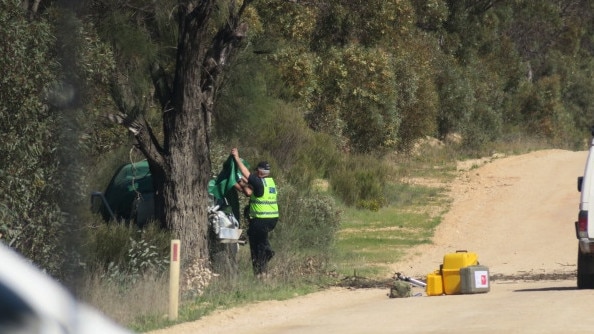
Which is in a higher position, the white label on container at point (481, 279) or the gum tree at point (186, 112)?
the gum tree at point (186, 112)

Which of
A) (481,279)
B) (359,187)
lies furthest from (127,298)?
(359,187)

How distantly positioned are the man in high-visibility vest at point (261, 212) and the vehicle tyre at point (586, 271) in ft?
14.2

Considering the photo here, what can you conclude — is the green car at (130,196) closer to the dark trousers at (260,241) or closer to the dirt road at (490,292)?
the dark trousers at (260,241)

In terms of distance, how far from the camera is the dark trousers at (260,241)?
657 inches

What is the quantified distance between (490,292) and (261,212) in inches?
134

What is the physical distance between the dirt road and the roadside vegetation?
64cm

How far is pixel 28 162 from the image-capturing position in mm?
12922

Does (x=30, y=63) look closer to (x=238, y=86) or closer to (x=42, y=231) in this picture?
(x=42, y=231)

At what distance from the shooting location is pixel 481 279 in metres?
15.4

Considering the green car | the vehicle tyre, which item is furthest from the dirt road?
the green car

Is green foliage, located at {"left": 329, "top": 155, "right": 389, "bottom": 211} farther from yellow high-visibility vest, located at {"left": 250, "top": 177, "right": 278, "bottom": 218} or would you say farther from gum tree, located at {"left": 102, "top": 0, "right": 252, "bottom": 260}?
yellow high-visibility vest, located at {"left": 250, "top": 177, "right": 278, "bottom": 218}

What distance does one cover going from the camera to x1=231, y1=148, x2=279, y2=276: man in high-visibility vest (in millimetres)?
16688

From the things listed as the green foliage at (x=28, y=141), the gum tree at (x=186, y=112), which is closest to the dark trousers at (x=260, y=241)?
the gum tree at (x=186, y=112)

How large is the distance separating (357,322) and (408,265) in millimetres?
9172
